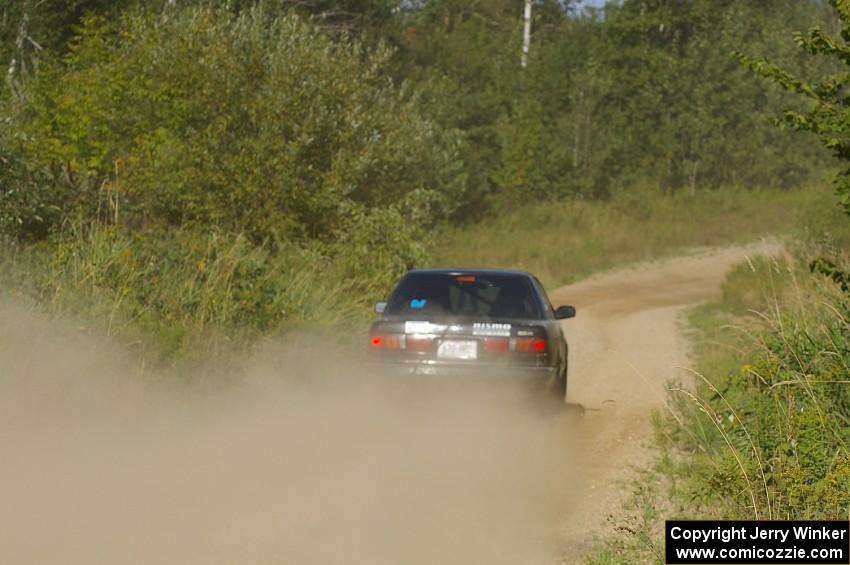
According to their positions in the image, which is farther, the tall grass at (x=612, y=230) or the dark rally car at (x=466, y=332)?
the tall grass at (x=612, y=230)

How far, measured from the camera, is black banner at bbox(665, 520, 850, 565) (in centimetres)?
666

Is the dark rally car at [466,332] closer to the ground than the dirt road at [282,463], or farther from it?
farther from it

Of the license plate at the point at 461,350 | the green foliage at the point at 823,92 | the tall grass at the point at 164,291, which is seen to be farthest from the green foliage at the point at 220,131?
the green foliage at the point at 823,92

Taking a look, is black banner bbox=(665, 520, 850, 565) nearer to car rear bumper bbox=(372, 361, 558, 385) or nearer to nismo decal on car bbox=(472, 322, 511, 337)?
car rear bumper bbox=(372, 361, 558, 385)

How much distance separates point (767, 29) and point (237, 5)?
2395cm

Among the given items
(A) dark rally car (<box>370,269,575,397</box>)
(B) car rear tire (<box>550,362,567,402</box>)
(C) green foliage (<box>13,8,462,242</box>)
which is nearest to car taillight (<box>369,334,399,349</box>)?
(A) dark rally car (<box>370,269,575,397</box>)

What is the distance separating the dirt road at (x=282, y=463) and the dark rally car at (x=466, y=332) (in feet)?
0.76

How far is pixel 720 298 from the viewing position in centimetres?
2828

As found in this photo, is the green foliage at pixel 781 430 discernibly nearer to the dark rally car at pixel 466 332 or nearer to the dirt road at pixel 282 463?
the dirt road at pixel 282 463

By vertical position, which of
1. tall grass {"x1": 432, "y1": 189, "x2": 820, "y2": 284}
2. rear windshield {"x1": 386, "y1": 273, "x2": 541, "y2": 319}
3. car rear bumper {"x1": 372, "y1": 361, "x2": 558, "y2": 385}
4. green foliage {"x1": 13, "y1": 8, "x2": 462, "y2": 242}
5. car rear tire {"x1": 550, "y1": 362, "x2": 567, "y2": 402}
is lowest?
tall grass {"x1": 432, "y1": 189, "x2": 820, "y2": 284}

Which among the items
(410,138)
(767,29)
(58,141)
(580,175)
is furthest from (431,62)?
(58,141)

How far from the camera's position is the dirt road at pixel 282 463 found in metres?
7.47

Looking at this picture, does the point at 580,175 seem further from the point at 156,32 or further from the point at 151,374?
the point at 151,374

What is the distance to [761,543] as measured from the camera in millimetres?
6820
